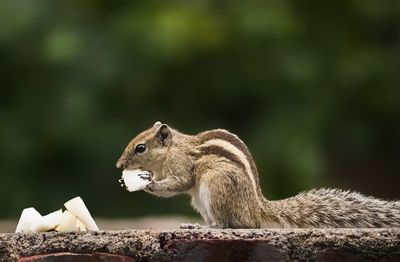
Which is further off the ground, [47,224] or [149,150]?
[149,150]

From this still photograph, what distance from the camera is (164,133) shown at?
4.02m

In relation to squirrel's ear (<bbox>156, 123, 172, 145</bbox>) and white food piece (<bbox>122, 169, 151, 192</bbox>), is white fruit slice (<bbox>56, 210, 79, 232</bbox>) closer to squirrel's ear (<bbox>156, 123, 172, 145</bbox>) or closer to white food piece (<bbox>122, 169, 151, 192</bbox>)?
white food piece (<bbox>122, 169, 151, 192</bbox>)

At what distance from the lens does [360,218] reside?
10.7 feet

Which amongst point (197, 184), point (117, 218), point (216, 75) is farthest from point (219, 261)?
point (216, 75)

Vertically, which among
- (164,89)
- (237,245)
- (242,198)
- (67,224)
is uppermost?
(164,89)

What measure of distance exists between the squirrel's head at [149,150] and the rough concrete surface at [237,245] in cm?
126

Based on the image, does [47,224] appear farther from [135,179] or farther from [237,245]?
[135,179]

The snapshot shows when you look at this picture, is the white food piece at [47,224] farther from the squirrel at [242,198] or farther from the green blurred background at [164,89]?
the green blurred background at [164,89]

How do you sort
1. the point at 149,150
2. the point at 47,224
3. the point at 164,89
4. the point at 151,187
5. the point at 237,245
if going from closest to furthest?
the point at 237,245 < the point at 47,224 < the point at 151,187 < the point at 149,150 < the point at 164,89

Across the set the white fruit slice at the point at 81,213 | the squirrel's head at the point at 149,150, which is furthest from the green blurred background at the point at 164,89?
the white fruit slice at the point at 81,213

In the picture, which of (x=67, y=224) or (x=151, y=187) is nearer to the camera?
(x=67, y=224)

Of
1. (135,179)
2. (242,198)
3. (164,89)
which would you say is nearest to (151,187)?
(135,179)

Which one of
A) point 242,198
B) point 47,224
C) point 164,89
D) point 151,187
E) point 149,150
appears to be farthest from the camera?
point 164,89

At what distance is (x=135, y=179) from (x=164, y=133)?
0.69 ft
